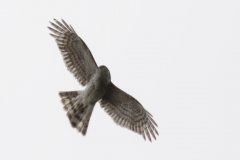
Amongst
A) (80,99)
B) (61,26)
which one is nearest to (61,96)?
(80,99)

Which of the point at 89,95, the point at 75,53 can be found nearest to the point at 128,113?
the point at 89,95

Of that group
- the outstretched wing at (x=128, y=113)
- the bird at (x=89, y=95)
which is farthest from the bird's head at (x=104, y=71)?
the outstretched wing at (x=128, y=113)

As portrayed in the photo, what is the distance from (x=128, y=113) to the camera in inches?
860

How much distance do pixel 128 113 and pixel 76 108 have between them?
5.14 ft

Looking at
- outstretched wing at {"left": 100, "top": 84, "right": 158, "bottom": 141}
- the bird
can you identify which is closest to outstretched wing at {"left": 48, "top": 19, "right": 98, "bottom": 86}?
the bird

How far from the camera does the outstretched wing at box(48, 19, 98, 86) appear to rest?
20875 mm

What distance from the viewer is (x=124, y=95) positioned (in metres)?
21.5

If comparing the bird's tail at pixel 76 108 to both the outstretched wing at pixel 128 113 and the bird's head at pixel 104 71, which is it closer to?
the outstretched wing at pixel 128 113

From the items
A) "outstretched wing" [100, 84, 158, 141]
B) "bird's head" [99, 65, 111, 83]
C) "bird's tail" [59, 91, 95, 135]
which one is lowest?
"bird's tail" [59, 91, 95, 135]

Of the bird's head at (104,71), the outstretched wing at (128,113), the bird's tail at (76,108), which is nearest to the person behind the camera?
the bird's head at (104,71)

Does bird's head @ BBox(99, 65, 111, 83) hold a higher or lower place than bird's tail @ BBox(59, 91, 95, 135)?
higher

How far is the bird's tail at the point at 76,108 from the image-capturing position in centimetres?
2117

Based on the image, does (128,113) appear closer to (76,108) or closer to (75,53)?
(76,108)

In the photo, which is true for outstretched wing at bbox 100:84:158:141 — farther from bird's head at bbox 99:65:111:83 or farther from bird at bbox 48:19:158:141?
bird's head at bbox 99:65:111:83
